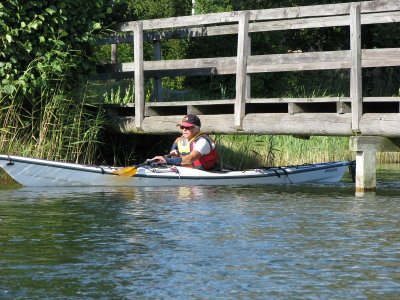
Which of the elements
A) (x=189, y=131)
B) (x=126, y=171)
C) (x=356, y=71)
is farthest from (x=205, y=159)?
(x=356, y=71)

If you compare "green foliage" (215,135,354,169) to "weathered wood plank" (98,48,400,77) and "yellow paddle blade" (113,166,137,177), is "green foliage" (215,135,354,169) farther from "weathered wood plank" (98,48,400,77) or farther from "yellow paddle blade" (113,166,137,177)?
"yellow paddle blade" (113,166,137,177)

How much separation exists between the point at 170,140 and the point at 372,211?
7.38m

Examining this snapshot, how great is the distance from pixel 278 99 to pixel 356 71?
1367 mm

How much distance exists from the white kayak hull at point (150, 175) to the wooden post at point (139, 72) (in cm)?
139

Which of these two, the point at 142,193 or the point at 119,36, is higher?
the point at 119,36

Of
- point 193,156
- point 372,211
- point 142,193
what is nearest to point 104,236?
point 372,211

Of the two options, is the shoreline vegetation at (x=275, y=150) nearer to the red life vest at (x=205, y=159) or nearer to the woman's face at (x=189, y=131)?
the red life vest at (x=205, y=159)

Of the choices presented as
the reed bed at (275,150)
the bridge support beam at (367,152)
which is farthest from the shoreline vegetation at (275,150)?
the bridge support beam at (367,152)

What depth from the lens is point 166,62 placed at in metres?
16.8

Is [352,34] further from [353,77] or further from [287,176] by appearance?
[287,176]

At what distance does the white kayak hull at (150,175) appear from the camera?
1507 centimetres

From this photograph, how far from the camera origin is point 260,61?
1538 centimetres

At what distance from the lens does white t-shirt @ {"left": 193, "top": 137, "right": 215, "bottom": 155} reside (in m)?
15.9

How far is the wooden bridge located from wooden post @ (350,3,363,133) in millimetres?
13
